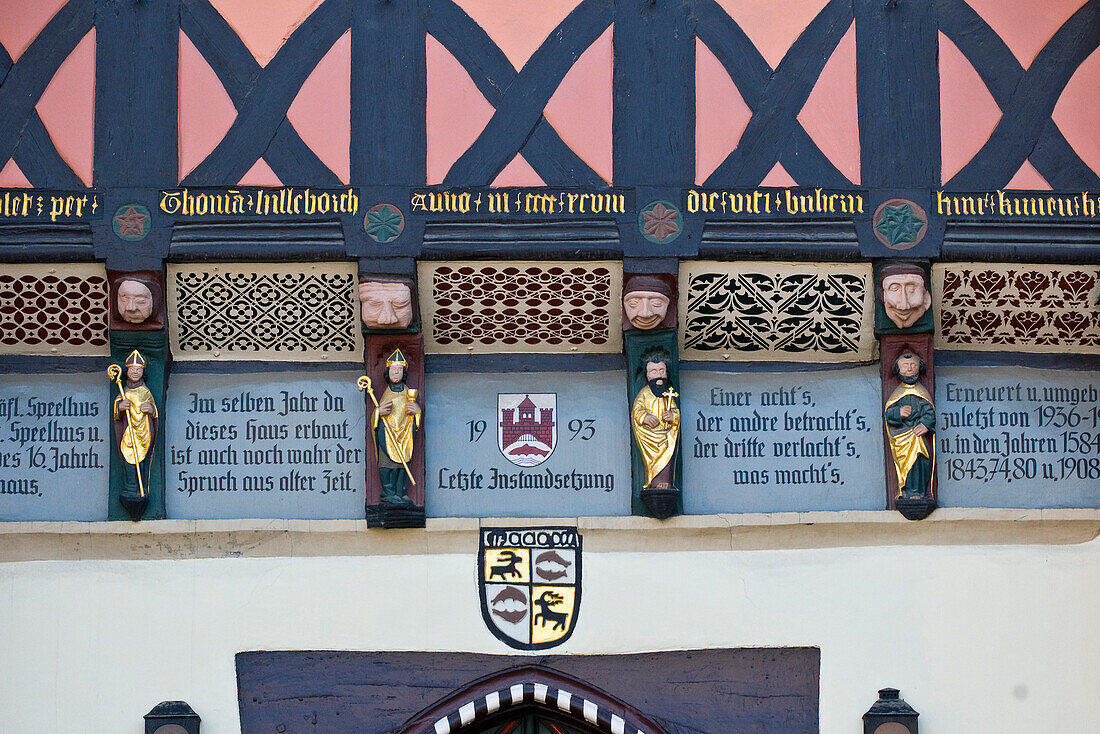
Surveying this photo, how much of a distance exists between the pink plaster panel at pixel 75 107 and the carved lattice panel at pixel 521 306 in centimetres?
178

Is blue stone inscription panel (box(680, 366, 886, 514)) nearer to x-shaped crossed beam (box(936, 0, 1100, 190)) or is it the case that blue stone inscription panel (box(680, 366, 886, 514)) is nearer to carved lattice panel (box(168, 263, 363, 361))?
x-shaped crossed beam (box(936, 0, 1100, 190))

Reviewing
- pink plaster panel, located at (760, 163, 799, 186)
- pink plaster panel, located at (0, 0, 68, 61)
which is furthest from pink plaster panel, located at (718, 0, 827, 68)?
pink plaster panel, located at (0, 0, 68, 61)

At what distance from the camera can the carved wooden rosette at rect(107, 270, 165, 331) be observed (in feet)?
26.9

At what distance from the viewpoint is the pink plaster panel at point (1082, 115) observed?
826cm

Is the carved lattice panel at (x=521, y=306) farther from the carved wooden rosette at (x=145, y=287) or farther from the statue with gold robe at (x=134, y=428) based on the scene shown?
the statue with gold robe at (x=134, y=428)

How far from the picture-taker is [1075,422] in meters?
8.38

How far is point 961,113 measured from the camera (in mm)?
8297

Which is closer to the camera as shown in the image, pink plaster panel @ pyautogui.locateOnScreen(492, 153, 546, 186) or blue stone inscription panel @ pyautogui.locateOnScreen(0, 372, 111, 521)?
pink plaster panel @ pyautogui.locateOnScreen(492, 153, 546, 186)

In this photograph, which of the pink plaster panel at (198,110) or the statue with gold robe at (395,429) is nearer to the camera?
the statue with gold robe at (395,429)

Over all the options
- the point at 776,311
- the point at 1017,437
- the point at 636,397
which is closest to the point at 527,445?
the point at 636,397

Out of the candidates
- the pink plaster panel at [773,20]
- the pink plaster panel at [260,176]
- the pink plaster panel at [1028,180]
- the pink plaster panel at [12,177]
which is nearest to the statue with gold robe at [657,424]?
the pink plaster panel at [773,20]

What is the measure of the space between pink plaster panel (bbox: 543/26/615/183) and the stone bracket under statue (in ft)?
2.67

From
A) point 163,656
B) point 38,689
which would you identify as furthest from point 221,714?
point 38,689

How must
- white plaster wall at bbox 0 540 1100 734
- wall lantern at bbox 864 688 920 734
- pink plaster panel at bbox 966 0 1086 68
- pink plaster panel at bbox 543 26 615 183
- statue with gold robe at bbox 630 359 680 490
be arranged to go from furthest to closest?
1. pink plaster panel at bbox 966 0 1086 68
2. pink plaster panel at bbox 543 26 615 183
3. statue with gold robe at bbox 630 359 680 490
4. white plaster wall at bbox 0 540 1100 734
5. wall lantern at bbox 864 688 920 734
